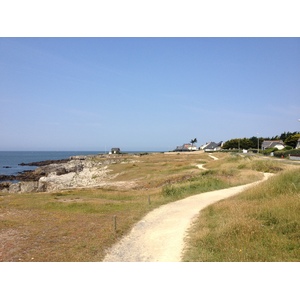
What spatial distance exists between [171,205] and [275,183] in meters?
7.75

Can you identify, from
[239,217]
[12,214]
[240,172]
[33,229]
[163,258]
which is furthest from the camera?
[240,172]

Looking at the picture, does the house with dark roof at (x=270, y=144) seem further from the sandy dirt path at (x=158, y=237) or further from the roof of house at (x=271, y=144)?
the sandy dirt path at (x=158, y=237)

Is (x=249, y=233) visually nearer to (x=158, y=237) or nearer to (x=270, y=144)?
(x=158, y=237)

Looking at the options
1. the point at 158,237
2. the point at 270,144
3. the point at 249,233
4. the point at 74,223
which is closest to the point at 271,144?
the point at 270,144

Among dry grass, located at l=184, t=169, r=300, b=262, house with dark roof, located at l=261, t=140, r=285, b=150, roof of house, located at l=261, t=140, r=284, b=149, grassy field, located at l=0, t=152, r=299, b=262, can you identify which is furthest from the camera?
roof of house, located at l=261, t=140, r=284, b=149

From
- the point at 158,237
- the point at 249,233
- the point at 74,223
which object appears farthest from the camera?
the point at 74,223

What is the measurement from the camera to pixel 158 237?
13945 mm

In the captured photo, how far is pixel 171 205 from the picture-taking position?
22.1 m

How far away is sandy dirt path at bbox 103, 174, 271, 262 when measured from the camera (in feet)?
37.4

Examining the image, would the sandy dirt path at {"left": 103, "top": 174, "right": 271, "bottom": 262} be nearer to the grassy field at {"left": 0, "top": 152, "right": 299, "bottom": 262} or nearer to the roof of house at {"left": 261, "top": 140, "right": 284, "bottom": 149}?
the grassy field at {"left": 0, "top": 152, "right": 299, "bottom": 262}

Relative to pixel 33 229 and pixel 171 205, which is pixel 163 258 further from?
pixel 171 205

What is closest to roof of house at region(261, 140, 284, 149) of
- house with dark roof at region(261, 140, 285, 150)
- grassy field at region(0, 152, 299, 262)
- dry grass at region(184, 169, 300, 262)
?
house with dark roof at region(261, 140, 285, 150)

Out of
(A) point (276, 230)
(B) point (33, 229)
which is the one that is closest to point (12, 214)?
(B) point (33, 229)

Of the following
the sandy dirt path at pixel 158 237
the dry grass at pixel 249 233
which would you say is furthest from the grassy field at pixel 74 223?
the sandy dirt path at pixel 158 237
